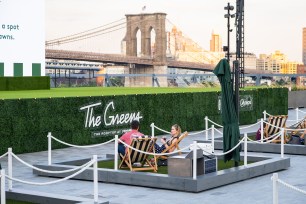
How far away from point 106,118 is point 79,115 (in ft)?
4.89

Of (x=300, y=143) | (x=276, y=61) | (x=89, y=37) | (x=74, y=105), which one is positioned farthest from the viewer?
(x=276, y=61)

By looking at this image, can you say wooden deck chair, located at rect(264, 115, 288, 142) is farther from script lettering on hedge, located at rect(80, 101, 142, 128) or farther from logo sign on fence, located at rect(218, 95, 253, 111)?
logo sign on fence, located at rect(218, 95, 253, 111)

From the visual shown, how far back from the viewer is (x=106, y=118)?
2447 cm

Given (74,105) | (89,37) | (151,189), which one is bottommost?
(151,189)

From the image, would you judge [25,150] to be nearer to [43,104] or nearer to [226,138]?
[43,104]

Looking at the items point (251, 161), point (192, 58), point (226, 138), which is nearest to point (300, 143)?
point (251, 161)

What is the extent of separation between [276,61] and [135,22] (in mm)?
101279

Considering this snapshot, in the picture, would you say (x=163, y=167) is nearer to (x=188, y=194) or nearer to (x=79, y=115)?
(x=188, y=194)

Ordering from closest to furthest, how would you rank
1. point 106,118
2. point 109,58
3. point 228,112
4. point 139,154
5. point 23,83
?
point 139,154
point 228,112
point 106,118
point 23,83
point 109,58

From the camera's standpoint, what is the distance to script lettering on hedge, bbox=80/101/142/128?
2361cm

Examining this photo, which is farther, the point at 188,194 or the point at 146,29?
the point at 146,29

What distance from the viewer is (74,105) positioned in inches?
904

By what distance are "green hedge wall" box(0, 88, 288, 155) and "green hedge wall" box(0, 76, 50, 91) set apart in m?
9.42

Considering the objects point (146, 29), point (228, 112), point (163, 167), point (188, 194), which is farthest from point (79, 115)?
point (146, 29)
